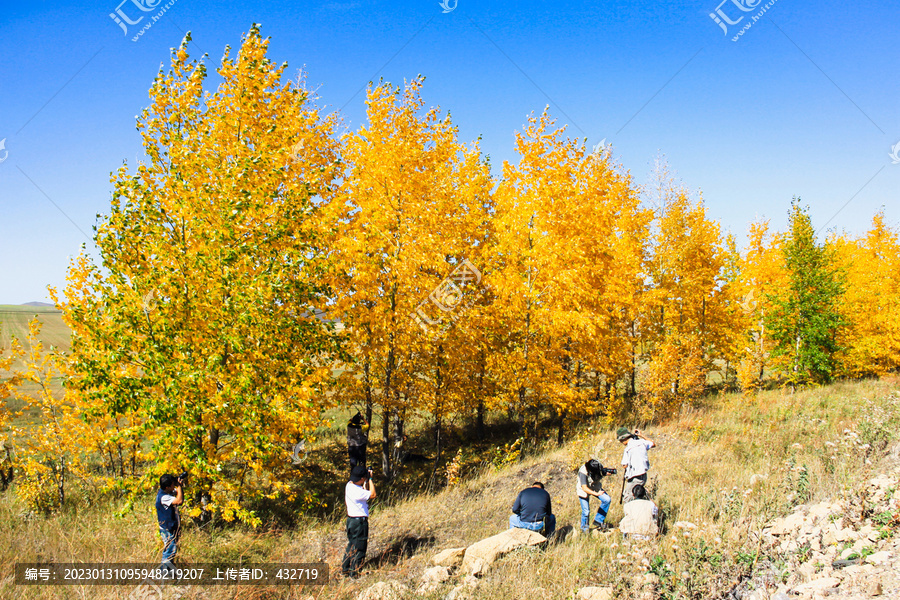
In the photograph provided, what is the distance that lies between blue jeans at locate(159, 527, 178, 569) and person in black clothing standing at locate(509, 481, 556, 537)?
5.11m

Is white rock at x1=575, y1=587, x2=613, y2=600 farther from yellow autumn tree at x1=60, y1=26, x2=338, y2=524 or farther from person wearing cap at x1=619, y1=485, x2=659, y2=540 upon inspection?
yellow autumn tree at x1=60, y1=26, x2=338, y2=524

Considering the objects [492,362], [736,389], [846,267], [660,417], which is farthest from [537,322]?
[846,267]

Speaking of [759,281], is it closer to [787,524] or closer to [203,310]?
[787,524]

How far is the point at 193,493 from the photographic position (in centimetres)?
729

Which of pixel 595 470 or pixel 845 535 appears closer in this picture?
pixel 845 535

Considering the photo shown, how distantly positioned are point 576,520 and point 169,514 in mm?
6618

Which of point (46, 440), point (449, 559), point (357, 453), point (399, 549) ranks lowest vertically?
point (399, 549)

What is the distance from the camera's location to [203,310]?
23.8 feet

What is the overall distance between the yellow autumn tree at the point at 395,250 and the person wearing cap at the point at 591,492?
191 inches

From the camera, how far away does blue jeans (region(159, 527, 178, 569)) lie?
6307 mm

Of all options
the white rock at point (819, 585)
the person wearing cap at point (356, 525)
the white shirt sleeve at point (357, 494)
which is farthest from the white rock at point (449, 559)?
the white rock at point (819, 585)

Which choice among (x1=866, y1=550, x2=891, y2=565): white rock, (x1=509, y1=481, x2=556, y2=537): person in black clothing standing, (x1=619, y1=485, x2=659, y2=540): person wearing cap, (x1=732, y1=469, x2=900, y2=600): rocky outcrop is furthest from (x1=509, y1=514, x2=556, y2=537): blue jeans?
(x1=866, y1=550, x2=891, y2=565): white rock

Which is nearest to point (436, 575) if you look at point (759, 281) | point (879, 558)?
point (879, 558)

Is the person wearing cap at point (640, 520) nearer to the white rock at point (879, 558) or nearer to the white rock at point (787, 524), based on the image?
the white rock at point (787, 524)
